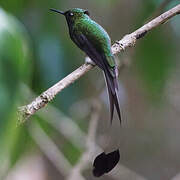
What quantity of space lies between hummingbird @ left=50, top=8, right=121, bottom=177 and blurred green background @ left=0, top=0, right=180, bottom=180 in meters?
0.05

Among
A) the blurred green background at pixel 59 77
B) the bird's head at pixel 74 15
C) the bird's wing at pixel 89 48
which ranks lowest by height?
the blurred green background at pixel 59 77

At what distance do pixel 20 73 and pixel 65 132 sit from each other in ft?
3.87

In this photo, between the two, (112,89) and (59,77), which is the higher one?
(112,89)

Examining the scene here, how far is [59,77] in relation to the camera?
2176 millimetres

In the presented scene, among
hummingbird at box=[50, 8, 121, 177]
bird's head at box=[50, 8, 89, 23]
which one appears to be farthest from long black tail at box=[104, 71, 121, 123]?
bird's head at box=[50, 8, 89, 23]

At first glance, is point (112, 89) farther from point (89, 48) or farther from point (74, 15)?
point (74, 15)

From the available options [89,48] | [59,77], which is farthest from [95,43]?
[59,77]

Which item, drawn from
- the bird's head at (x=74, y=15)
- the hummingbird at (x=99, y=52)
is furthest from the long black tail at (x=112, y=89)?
the bird's head at (x=74, y=15)

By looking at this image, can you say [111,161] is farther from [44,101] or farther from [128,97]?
[128,97]

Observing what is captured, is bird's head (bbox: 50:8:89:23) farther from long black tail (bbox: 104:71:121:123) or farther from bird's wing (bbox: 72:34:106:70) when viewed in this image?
long black tail (bbox: 104:71:121:123)

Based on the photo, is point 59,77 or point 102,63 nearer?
point 102,63

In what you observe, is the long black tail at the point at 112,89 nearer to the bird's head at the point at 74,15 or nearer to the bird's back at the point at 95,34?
the bird's back at the point at 95,34

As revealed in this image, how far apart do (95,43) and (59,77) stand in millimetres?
1129

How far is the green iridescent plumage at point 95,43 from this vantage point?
3.21 ft
